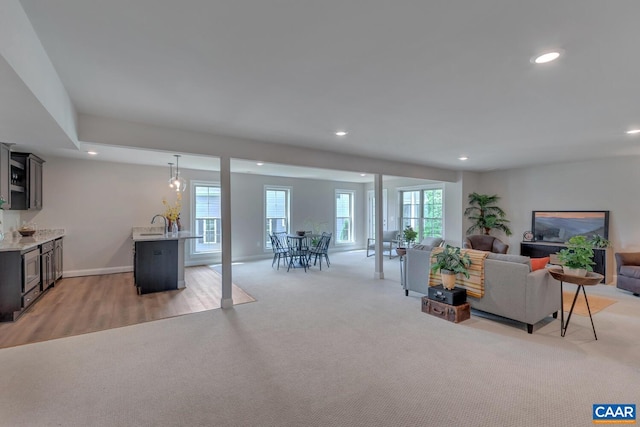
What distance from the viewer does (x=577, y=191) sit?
6.30 meters

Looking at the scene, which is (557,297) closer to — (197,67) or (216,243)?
(197,67)

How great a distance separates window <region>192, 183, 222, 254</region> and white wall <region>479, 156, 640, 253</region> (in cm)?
739

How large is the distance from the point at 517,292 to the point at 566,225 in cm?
437

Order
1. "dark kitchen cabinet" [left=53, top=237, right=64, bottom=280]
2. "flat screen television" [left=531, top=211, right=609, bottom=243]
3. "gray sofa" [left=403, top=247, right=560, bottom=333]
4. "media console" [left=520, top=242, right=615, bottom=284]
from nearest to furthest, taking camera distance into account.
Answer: "gray sofa" [left=403, top=247, right=560, bottom=333] → "dark kitchen cabinet" [left=53, top=237, right=64, bottom=280] → "media console" [left=520, top=242, right=615, bottom=284] → "flat screen television" [left=531, top=211, right=609, bottom=243]

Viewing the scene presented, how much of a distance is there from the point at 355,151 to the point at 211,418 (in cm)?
440

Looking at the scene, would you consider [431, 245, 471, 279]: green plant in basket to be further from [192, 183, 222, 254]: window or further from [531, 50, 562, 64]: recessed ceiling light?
[192, 183, 222, 254]: window

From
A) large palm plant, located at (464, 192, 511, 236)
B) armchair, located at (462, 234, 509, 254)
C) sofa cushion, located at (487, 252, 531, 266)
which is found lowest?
armchair, located at (462, 234, 509, 254)

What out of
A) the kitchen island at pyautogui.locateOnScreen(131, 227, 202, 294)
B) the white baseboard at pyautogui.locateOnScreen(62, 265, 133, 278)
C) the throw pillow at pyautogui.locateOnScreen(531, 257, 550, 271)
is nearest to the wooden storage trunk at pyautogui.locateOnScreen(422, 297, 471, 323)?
the throw pillow at pyautogui.locateOnScreen(531, 257, 550, 271)

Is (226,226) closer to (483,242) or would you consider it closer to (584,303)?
(584,303)

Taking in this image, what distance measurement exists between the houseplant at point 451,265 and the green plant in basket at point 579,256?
100cm

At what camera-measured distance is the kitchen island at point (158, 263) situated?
492cm

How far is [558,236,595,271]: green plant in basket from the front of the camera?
311 cm

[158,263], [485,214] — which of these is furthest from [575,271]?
[158,263]

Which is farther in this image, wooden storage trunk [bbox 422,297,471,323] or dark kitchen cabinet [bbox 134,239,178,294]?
dark kitchen cabinet [bbox 134,239,178,294]
